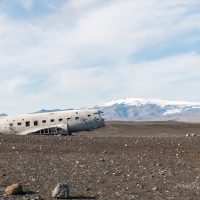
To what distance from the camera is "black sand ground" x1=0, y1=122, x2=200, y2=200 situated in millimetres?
20312

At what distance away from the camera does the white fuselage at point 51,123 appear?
6338cm

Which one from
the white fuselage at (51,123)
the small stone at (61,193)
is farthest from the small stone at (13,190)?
the white fuselage at (51,123)

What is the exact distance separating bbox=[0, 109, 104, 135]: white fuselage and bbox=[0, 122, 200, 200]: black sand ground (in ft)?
81.9

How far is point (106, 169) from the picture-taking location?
25.8 meters

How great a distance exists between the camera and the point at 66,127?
63.7 m

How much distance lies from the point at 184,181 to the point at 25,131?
4275cm

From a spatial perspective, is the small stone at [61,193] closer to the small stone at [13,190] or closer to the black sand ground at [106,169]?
the black sand ground at [106,169]

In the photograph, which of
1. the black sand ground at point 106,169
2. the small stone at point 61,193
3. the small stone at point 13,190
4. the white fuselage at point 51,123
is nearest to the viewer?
the small stone at point 61,193

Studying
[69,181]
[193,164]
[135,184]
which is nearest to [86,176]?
[69,181]

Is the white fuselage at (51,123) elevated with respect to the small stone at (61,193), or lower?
elevated

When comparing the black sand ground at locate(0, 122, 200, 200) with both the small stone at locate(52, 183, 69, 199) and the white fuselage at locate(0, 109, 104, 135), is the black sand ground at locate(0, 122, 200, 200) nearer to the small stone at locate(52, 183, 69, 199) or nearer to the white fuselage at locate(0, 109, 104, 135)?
the small stone at locate(52, 183, 69, 199)

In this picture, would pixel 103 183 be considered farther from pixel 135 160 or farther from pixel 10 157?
pixel 10 157

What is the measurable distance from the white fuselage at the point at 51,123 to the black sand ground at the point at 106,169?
24952mm

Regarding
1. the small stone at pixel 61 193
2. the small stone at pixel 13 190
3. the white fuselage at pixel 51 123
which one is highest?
the white fuselage at pixel 51 123
